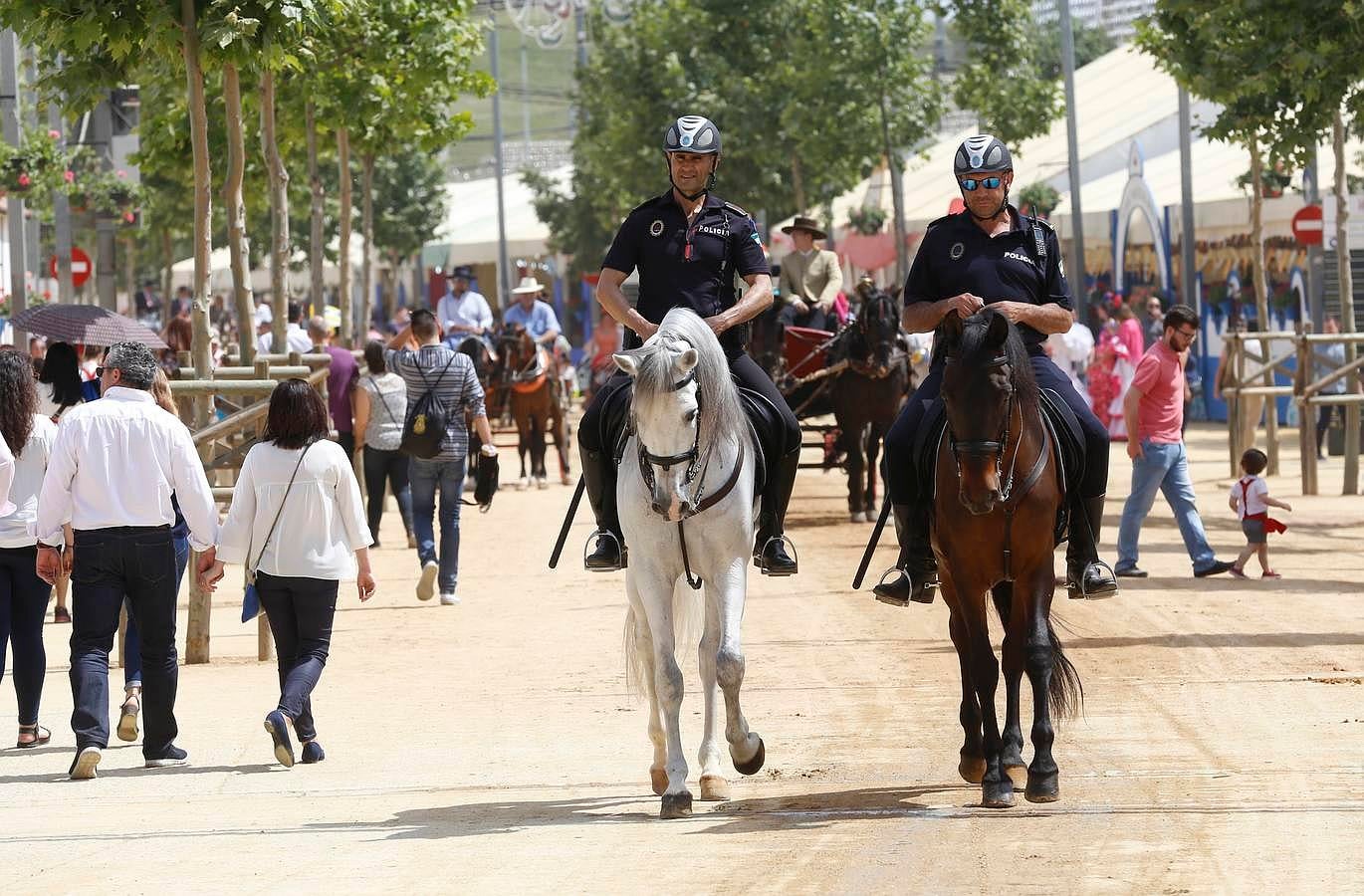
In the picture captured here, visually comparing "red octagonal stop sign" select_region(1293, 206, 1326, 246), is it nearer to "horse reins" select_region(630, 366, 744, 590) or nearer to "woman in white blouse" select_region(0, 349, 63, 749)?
"woman in white blouse" select_region(0, 349, 63, 749)

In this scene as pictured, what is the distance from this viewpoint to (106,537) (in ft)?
33.3

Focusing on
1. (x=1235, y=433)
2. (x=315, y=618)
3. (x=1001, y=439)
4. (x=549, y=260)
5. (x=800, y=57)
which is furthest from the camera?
(x=549, y=260)

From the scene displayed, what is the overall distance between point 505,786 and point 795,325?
13454 mm

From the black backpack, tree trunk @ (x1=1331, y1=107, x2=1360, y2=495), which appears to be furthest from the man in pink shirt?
tree trunk @ (x1=1331, y1=107, x2=1360, y2=495)

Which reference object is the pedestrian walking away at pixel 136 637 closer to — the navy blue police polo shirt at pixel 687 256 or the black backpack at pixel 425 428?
the navy blue police polo shirt at pixel 687 256

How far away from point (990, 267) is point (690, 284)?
1322 millimetres

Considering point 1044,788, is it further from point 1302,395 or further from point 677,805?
point 1302,395

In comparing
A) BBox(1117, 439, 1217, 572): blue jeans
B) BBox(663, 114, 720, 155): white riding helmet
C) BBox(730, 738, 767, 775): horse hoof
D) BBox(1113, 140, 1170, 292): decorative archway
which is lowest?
BBox(730, 738, 767, 775): horse hoof

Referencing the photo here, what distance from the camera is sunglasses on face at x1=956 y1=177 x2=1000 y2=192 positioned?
364 inches

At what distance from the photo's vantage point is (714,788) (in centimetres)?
898

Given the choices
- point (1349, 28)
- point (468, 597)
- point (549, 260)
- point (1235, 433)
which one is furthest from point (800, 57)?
point (549, 260)

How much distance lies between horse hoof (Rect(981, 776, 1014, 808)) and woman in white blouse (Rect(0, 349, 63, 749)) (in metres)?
5.10

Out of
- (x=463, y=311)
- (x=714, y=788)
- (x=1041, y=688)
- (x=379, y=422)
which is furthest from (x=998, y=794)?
(x=463, y=311)

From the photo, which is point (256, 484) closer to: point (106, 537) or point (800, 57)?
point (106, 537)
